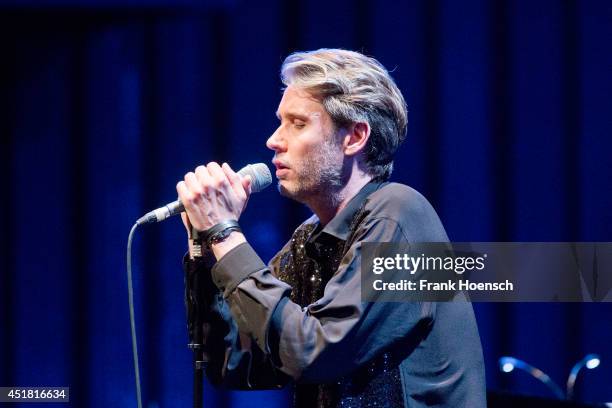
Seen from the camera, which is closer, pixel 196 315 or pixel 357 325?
pixel 357 325

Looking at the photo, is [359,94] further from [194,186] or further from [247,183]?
[194,186]

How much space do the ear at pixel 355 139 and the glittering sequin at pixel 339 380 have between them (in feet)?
0.53

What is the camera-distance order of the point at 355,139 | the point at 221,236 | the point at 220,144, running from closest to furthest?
the point at 221,236
the point at 355,139
the point at 220,144

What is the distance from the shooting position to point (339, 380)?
1507 millimetres

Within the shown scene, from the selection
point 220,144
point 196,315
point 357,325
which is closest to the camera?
point 357,325

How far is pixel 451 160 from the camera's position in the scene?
2.97 meters

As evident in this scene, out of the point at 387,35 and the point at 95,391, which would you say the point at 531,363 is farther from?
the point at 95,391

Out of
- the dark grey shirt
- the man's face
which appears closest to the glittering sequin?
the dark grey shirt

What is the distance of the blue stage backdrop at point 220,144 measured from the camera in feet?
9.70

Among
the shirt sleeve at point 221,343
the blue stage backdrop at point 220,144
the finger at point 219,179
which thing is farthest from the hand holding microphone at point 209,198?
the blue stage backdrop at point 220,144

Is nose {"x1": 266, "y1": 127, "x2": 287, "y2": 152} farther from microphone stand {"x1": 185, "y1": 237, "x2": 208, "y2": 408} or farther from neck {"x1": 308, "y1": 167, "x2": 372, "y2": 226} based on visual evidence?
microphone stand {"x1": 185, "y1": 237, "x2": 208, "y2": 408}

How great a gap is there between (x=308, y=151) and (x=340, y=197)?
0.11m

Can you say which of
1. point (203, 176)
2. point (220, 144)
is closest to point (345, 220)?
point (203, 176)

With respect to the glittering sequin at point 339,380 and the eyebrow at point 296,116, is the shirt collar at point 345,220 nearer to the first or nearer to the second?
the glittering sequin at point 339,380
